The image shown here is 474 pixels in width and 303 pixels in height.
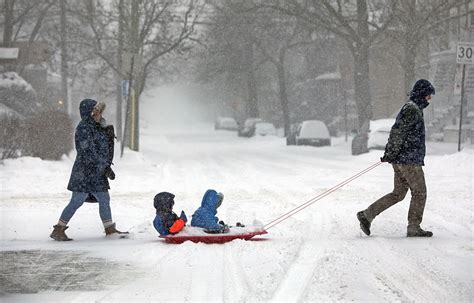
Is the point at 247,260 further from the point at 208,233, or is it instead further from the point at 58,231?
the point at 58,231

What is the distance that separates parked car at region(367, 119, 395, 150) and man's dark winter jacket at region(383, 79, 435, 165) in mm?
18487

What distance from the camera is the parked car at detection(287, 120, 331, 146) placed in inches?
1469

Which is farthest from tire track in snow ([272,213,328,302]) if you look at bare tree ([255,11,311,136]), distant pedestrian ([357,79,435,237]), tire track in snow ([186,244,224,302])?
bare tree ([255,11,311,136])

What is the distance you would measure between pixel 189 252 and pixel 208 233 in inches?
26.3

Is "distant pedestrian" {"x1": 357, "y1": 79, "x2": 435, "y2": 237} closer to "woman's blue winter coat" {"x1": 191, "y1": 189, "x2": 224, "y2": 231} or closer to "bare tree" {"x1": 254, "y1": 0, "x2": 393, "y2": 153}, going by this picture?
"woman's blue winter coat" {"x1": 191, "y1": 189, "x2": 224, "y2": 231}

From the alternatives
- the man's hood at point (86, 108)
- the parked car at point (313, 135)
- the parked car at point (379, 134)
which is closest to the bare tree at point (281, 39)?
the parked car at point (313, 135)

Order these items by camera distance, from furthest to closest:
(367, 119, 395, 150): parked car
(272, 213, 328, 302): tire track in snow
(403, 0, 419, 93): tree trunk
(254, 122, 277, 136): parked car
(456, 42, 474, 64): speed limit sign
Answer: (254, 122, 277, 136): parked car → (403, 0, 419, 93): tree trunk → (367, 119, 395, 150): parked car → (456, 42, 474, 64): speed limit sign → (272, 213, 328, 302): tire track in snow

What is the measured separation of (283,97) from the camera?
153ft

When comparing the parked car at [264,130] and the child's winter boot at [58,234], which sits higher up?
the parked car at [264,130]

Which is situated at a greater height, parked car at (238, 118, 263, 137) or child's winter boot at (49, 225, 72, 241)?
parked car at (238, 118, 263, 137)

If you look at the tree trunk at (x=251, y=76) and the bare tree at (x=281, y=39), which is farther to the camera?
the tree trunk at (x=251, y=76)

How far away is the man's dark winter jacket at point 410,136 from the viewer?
327 inches

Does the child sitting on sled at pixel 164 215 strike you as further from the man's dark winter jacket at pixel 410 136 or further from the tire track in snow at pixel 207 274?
the man's dark winter jacket at pixel 410 136

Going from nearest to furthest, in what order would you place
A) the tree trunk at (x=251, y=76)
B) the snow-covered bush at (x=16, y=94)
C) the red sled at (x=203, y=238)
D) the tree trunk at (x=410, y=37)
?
the red sled at (x=203, y=238) → the tree trunk at (x=410, y=37) → the snow-covered bush at (x=16, y=94) → the tree trunk at (x=251, y=76)
